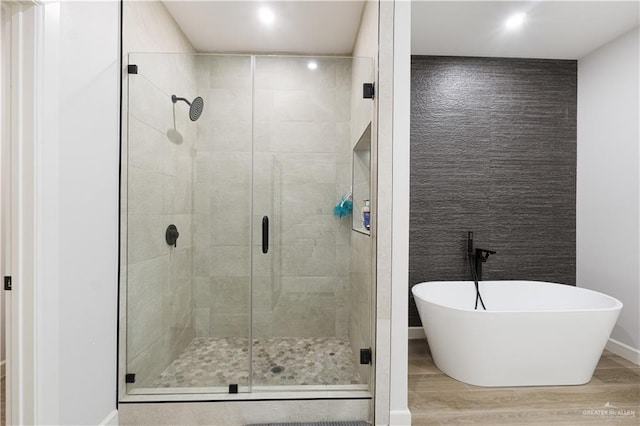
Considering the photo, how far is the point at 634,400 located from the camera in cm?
234

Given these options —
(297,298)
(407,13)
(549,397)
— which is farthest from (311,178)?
(549,397)

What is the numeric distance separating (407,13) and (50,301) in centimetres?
218

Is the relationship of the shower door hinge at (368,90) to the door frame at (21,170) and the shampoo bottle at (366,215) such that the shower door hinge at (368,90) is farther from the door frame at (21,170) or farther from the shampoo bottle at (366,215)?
the door frame at (21,170)

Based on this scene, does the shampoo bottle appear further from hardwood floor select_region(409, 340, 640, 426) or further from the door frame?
the door frame

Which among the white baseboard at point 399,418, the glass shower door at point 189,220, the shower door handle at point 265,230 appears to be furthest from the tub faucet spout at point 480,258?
the glass shower door at point 189,220

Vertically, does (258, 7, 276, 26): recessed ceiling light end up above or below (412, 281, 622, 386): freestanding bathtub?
above

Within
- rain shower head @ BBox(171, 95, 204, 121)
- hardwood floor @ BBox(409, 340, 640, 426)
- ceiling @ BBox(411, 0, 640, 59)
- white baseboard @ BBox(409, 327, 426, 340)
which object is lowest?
hardwood floor @ BBox(409, 340, 640, 426)

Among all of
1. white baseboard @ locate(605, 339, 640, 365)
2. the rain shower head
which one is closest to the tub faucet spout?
white baseboard @ locate(605, 339, 640, 365)

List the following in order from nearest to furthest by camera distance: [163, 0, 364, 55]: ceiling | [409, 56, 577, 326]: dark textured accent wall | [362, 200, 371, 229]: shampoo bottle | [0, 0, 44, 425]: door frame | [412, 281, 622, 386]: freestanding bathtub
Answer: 1. [0, 0, 44, 425]: door frame
2. [362, 200, 371, 229]: shampoo bottle
3. [412, 281, 622, 386]: freestanding bathtub
4. [163, 0, 364, 55]: ceiling
5. [409, 56, 577, 326]: dark textured accent wall

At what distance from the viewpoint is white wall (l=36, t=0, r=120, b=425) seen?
57.7 inches

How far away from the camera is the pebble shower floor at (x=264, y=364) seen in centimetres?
214

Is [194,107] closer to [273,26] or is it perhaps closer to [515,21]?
[273,26]

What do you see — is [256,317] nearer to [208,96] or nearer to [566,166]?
[208,96]

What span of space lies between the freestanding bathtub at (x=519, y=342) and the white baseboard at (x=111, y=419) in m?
1.98
